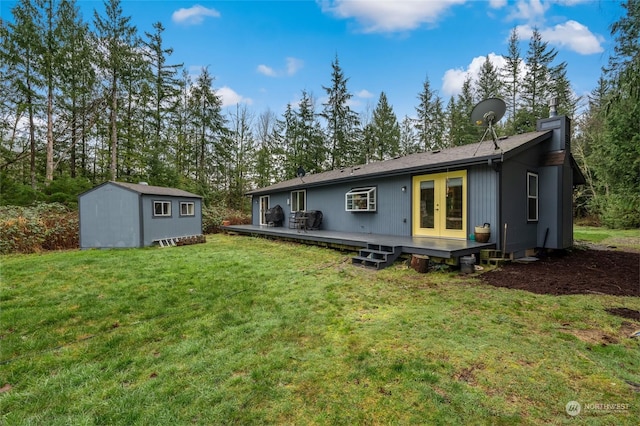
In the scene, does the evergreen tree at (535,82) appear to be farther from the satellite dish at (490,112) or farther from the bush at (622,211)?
the satellite dish at (490,112)

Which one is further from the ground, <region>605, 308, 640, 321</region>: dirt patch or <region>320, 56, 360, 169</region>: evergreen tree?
<region>320, 56, 360, 169</region>: evergreen tree

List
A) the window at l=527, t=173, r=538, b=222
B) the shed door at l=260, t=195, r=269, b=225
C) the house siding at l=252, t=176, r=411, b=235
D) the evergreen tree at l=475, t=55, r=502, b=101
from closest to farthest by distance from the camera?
the window at l=527, t=173, r=538, b=222
the house siding at l=252, t=176, r=411, b=235
the shed door at l=260, t=195, r=269, b=225
the evergreen tree at l=475, t=55, r=502, b=101

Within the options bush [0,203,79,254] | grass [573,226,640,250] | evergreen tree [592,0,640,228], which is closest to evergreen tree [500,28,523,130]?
evergreen tree [592,0,640,228]

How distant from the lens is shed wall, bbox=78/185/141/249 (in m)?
9.48

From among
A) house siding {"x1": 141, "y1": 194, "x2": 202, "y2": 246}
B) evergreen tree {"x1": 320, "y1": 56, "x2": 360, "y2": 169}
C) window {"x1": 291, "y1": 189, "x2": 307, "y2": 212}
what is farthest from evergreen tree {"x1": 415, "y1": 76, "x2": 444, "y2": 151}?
house siding {"x1": 141, "y1": 194, "x2": 202, "y2": 246}

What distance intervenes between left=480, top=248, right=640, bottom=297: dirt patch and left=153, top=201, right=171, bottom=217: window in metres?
10.3

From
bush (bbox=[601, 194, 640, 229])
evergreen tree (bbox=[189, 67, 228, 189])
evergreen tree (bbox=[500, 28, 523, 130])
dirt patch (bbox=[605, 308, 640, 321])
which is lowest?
dirt patch (bbox=[605, 308, 640, 321])

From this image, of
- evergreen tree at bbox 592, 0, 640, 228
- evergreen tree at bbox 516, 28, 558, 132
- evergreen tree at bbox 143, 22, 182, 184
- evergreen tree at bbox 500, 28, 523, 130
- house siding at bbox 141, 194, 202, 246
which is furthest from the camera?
evergreen tree at bbox 500, 28, 523, 130

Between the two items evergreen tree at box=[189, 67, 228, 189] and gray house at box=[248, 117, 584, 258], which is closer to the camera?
gray house at box=[248, 117, 584, 258]

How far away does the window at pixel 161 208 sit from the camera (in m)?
10.1

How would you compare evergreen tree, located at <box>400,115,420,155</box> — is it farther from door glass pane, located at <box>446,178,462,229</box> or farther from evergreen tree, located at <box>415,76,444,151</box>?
door glass pane, located at <box>446,178,462,229</box>

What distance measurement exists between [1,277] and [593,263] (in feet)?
39.3

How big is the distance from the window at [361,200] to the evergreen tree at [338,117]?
11420 mm

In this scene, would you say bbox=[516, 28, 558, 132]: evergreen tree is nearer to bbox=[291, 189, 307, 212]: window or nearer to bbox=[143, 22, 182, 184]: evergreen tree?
bbox=[291, 189, 307, 212]: window
